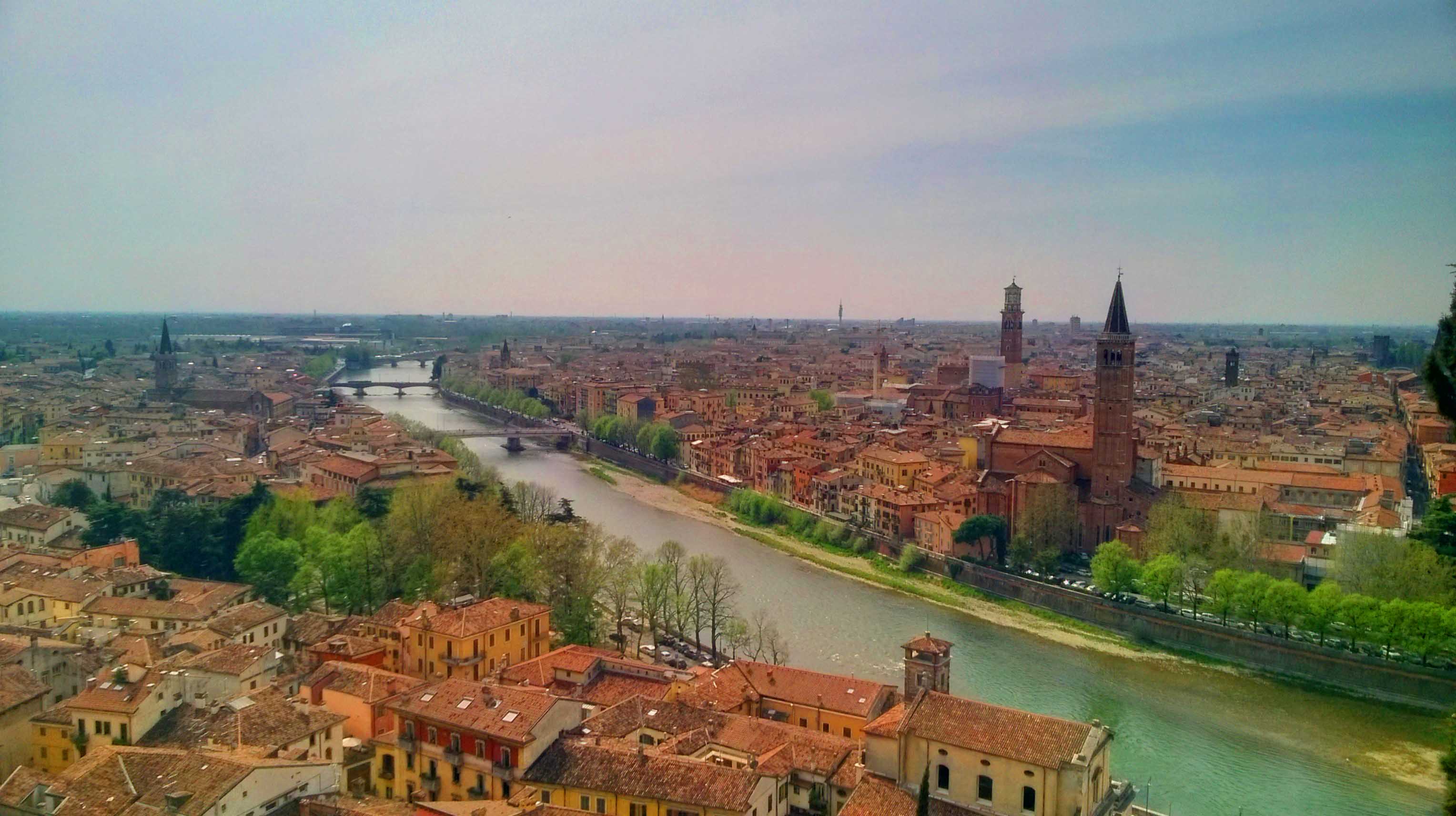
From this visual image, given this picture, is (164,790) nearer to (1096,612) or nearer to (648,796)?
(648,796)

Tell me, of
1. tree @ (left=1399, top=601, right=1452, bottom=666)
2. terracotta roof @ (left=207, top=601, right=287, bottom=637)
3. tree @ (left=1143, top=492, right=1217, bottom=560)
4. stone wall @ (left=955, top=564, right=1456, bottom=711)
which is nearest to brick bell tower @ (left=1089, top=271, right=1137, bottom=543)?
tree @ (left=1143, top=492, right=1217, bottom=560)

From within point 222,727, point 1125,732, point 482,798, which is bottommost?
point 1125,732

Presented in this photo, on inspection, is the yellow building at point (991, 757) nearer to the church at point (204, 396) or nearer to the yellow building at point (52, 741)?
the yellow building at point (52, 741)

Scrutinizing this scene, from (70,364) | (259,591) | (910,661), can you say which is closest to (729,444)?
(259,591)

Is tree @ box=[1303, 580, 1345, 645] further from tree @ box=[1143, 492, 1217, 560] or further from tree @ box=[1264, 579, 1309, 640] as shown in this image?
tree @ box=[1143, 492, 1217, 560]

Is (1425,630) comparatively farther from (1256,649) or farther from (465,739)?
(465,739)
